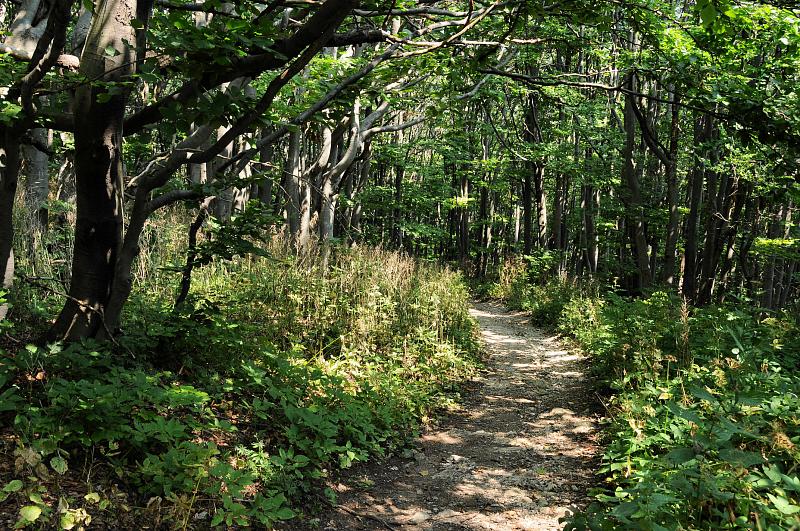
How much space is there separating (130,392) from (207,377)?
46.3 inches

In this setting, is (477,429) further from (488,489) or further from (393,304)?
(393,304)

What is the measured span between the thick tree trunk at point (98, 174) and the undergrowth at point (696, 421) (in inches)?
130

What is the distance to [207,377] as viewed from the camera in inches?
176

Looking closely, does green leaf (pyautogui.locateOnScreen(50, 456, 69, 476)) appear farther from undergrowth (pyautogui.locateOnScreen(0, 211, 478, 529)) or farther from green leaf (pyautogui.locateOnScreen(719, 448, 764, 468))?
green leaf (pyautogui.locateOnScreen(719, 448, 764, 468))

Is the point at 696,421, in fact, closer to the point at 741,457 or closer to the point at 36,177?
the point at 741,457

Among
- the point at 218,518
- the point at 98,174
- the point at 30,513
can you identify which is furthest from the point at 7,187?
the point at 218,518

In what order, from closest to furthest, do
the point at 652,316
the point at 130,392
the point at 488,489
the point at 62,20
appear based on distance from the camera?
the point at 62,20, the point at 130,392, the point at 488,489, the point at 652,316

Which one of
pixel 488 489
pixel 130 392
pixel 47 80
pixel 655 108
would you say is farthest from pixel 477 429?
pixel 655 108

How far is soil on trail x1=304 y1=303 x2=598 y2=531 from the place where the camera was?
3.92 m

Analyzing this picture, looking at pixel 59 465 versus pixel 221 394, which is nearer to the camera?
pixel 59 465

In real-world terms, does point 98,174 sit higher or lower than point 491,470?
higher

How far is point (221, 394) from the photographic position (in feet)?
14.3

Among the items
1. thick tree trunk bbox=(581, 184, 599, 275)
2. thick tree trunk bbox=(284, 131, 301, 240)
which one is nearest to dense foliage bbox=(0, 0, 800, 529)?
thick tree trunk bbox=(284, 131, 301, 240)

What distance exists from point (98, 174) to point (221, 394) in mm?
1895
